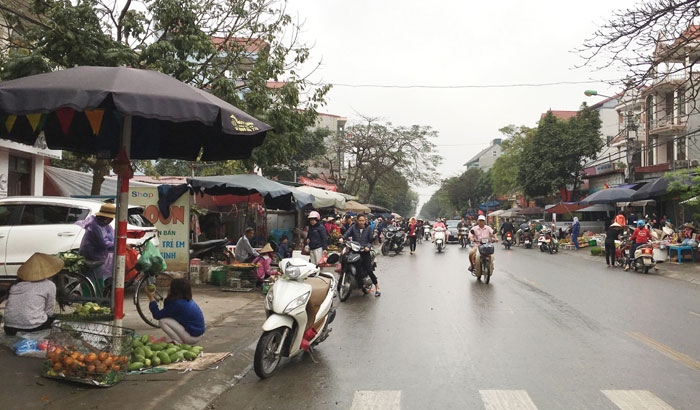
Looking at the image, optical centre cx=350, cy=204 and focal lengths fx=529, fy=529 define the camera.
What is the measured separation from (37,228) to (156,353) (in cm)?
482

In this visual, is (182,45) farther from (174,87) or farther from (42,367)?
(42,367)

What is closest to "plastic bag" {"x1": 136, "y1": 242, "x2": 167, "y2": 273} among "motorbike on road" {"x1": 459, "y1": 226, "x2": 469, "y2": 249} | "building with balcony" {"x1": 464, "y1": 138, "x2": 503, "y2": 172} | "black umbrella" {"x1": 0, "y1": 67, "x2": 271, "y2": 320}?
"black umbrella" {"x1": 0, "y1": 67, "x2": 271, "y2": 320}

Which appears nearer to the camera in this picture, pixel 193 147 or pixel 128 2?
pixel 193 147

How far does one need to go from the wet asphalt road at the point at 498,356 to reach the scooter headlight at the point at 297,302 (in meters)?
0.69

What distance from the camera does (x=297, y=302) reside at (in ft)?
18.6

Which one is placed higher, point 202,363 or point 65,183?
point 65,183

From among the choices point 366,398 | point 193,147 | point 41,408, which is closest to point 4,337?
point 41,408

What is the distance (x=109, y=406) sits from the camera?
4.34 metres

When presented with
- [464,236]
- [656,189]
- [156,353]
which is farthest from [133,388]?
[464,236]

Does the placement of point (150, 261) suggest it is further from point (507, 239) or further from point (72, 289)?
point (507, 239)

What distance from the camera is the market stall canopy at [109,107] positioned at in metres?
4.45

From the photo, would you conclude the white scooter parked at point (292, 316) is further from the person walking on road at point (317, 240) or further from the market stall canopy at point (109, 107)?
the person walking on road at point (317, 240)

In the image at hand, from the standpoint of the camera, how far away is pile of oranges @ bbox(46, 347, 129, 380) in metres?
4.76

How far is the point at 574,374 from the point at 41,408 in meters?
4.87
